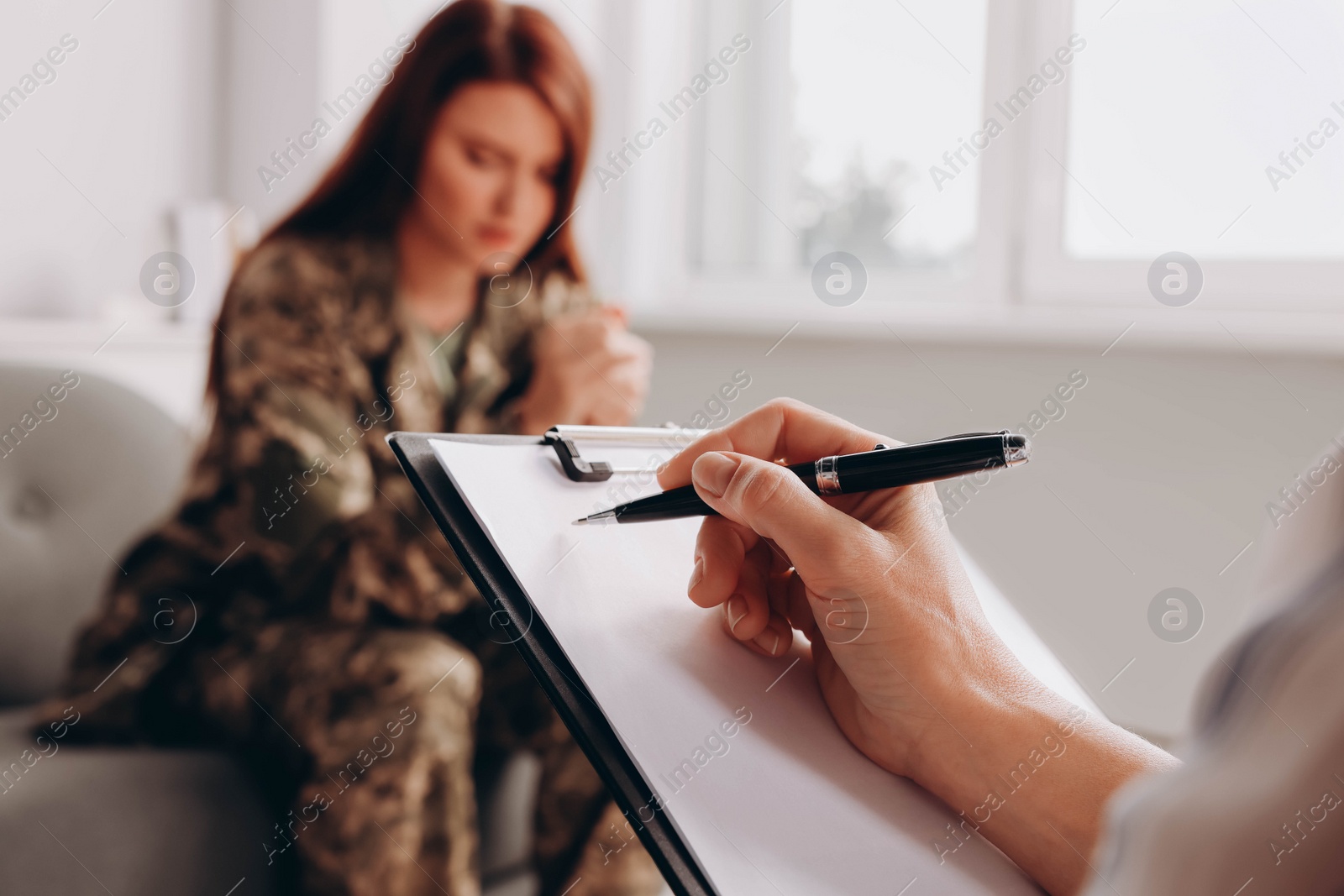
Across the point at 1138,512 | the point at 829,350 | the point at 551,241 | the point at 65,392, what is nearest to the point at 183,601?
the point at 65,392

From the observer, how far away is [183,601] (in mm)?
949

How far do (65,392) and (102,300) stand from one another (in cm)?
75

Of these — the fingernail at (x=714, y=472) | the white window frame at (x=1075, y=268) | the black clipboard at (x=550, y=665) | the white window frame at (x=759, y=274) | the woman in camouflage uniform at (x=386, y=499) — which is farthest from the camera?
the white window frame at (x=759, y=274)

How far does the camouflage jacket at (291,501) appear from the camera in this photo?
3.01 ft

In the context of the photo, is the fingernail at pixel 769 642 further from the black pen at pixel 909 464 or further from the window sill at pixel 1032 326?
the window sill at pixel 1032 326

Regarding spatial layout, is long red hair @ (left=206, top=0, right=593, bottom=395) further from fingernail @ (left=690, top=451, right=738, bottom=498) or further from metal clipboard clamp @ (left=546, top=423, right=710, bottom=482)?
fingernail @ (left=690, top=451, right=738, bottom=498)

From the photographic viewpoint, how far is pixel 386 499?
1017mm

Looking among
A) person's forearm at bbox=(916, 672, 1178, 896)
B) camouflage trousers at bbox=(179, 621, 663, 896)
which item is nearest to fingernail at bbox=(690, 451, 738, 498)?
person's forearm at bbox=(916, 672, 1178, 896)

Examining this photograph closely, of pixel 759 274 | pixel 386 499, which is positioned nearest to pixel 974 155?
pixel 759 274

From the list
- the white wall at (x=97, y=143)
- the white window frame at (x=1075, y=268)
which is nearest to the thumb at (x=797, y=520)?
the white window frame at (x=1075, y=268)

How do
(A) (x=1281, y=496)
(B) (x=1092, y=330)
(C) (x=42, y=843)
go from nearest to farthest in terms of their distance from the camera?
(C) (x=42, y=843), (A) (x=1281, y=496), (B) (x=1092, y=330)

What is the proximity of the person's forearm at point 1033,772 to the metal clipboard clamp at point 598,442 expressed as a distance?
21 cm

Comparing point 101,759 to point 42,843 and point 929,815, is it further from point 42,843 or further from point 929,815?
point 929,815

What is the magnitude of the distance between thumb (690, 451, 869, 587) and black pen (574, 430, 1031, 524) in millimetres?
17
